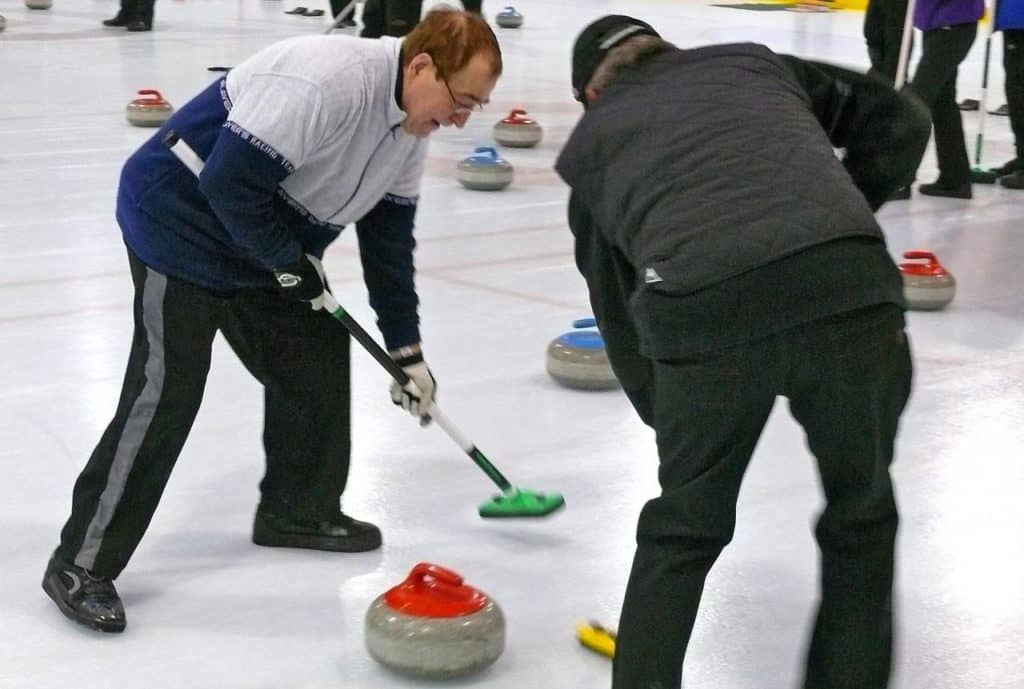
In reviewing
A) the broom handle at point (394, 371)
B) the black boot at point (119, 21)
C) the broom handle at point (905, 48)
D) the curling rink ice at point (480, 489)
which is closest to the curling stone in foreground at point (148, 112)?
the curling rink ice at point (480, 489)

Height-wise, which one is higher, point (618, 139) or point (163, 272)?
point (618, 139)

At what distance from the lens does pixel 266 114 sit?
2.63 meters

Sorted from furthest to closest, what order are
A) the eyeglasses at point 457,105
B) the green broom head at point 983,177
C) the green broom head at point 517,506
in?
1. the green broom head at point 983,177
2. the green broom head at point 517,506
3. the eyeglasses at point 457,105

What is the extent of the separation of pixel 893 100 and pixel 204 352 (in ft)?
4.26

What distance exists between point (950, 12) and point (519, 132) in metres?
2.39

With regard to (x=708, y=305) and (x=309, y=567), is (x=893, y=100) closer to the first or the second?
(x=708, y=305)

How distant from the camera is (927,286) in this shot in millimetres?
5156

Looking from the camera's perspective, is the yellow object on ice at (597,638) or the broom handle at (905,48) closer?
the yellow object on ice at (597,638)

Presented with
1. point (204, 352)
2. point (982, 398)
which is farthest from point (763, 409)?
point (982, 398)

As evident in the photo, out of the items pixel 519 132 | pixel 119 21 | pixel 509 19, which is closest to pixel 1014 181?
pixel 519 132

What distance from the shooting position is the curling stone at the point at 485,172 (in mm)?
7082

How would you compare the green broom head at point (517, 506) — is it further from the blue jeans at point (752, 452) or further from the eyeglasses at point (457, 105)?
the blue jeans at point (752, 452)

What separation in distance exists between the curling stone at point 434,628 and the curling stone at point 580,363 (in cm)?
166

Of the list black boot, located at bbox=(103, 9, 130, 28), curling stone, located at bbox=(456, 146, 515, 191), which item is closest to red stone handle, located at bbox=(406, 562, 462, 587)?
curling stone, located at bbox=(456, 146, 515, 191)
